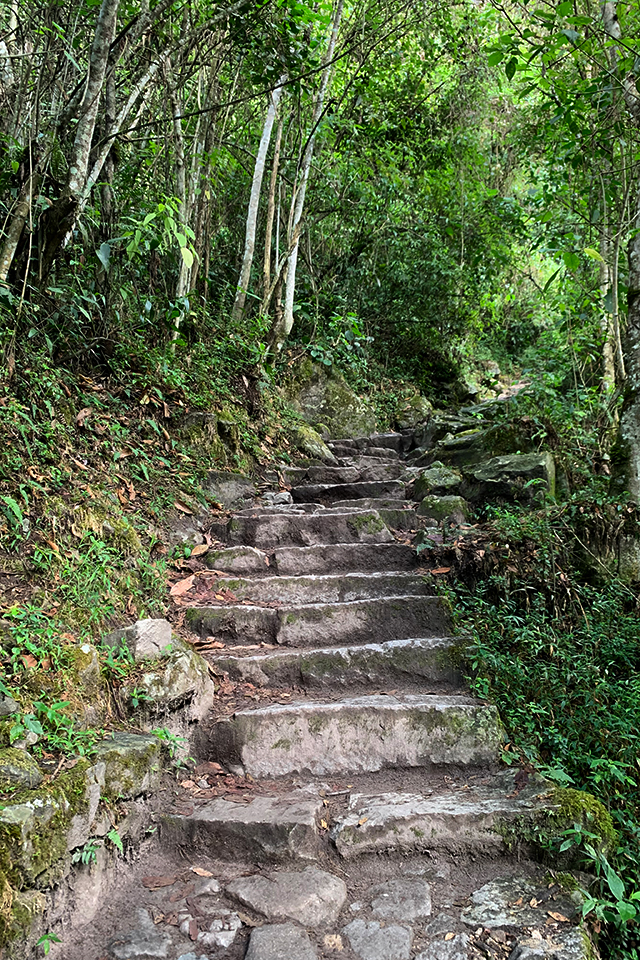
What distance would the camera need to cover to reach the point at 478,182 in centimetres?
1091

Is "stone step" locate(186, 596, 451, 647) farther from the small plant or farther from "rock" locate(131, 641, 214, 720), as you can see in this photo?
the small plant

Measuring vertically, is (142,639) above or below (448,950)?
above

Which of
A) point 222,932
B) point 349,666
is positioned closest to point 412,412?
point 349,666

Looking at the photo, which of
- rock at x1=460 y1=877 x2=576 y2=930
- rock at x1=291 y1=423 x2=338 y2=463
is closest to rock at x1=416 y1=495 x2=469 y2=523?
rock at x1=291 y1=423 x2=338 y2=463

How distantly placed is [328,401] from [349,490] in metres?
3.38

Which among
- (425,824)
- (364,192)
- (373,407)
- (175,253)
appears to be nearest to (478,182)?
(364,192)

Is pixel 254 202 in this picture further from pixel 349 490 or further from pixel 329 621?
pixel 329 621

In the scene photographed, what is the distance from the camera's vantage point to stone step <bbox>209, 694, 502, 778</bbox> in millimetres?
2982

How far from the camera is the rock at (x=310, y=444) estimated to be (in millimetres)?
7141

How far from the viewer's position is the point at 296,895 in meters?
2.26

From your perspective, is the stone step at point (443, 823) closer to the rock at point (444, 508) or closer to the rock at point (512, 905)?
the rock at point (512, 905)

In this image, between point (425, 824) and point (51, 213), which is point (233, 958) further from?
point (51, 213)

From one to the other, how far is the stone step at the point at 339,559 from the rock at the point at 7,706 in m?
2.29

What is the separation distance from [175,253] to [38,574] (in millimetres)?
4820
